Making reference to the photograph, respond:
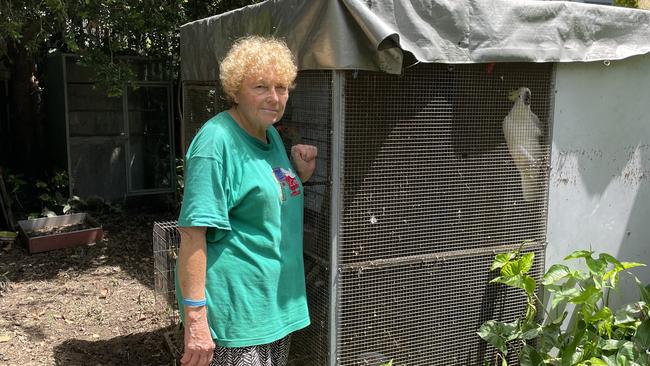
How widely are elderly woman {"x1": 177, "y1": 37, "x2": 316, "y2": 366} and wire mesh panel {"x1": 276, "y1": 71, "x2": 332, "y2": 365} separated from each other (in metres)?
0.38

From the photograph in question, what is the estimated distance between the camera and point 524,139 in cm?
328

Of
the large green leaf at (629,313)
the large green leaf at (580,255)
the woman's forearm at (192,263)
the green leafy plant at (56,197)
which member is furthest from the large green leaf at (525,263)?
the green leafy plant at (56,197)

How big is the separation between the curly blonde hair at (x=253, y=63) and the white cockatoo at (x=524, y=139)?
138cm

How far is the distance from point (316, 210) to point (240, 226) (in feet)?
2.48

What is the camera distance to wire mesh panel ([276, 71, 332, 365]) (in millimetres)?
2889

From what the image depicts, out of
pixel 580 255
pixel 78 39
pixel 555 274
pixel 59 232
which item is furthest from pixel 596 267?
pixel 78 39

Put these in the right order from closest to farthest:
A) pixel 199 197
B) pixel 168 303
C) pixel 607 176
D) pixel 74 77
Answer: pixel 199 197 → pixel 607 176 → pixel 168 303 → pixel 74 77

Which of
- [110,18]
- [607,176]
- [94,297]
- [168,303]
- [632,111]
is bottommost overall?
[94,297]

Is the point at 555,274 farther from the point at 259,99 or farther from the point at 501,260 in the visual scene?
the point at 259,99

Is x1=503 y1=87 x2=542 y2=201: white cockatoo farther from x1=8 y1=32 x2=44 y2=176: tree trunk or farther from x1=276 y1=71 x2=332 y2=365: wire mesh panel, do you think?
x1=8 y1=32 x2=44 y2=176: tree trunk

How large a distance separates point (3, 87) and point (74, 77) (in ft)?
6.80

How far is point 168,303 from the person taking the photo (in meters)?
4.11

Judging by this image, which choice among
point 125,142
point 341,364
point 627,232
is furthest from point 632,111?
point 125,142

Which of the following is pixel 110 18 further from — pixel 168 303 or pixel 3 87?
pixel 3 87
